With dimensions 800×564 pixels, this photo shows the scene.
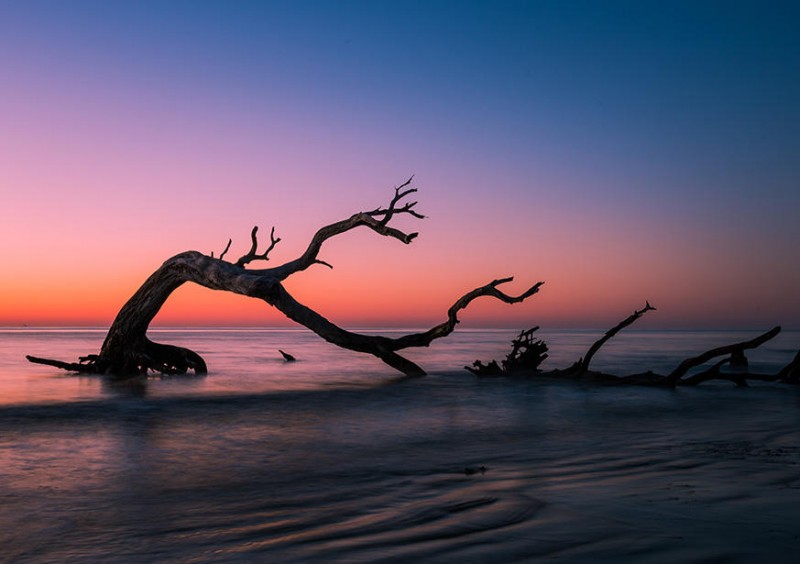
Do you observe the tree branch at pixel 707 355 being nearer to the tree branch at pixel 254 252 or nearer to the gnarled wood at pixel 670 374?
the gnarled wood at pixel 670 374

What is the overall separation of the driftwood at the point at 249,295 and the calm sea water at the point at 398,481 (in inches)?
158

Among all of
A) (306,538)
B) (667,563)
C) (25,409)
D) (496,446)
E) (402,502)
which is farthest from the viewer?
(25,409)

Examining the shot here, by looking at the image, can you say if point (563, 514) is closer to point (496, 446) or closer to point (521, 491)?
point (521, 491)

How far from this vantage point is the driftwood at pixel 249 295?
14266mm

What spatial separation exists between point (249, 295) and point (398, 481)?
32.8 ft

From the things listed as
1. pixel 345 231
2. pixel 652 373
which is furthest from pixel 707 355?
pixel 345 231

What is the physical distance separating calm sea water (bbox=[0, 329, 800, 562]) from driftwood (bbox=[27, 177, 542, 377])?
158 inches

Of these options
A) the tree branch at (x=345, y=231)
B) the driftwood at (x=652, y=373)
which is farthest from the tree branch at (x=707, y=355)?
the tree branch at (x=345, y=231)

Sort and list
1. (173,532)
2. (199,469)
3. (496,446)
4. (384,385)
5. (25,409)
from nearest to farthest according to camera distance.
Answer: (173,532), (199,469), (496,446), (25,409), (384,385)

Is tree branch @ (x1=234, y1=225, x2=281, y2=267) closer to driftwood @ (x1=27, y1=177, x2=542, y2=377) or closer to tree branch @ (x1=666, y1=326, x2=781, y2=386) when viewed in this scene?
driftwood @ (x1=27, y1=177, x2=542, y2=377)

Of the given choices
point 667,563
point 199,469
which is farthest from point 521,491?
point 199,469

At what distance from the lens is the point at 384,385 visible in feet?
45.4

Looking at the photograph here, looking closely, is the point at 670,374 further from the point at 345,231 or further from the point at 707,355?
the point at 345,231

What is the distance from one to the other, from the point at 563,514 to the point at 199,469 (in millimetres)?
3144
